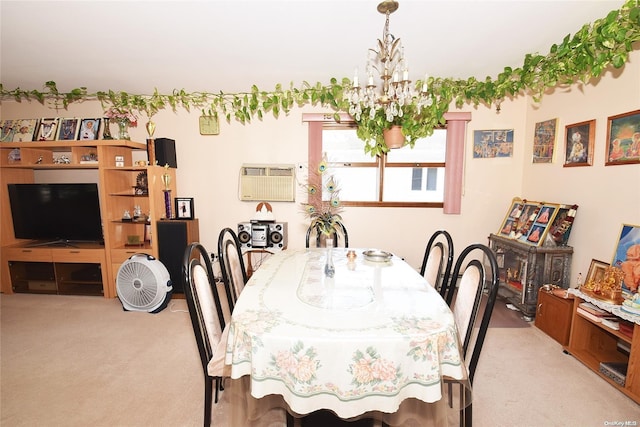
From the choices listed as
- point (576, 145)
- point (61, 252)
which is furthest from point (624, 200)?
point (61, 252)

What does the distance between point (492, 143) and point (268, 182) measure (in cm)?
263

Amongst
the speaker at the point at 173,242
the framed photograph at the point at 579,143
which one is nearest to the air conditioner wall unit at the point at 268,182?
the speaker at the point at 173,242

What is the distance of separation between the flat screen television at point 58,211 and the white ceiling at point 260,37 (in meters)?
1.14

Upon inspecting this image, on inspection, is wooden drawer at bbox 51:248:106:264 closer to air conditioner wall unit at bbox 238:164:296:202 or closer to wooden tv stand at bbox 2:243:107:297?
wooden tv stand at bbox 2:243:107:297

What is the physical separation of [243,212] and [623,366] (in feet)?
11.7

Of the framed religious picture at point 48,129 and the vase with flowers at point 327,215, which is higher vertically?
the framed religious picture at point 48,129

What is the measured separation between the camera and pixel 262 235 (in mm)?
3234

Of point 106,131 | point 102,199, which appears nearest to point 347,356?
point 102,199

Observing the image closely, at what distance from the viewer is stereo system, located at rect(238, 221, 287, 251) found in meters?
3.24

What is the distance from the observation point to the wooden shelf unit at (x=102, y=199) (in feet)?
10.3

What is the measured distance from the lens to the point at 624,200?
2.14 meters

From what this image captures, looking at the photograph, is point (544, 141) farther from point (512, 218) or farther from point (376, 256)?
point (376, 256)

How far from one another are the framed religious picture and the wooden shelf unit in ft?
0.41

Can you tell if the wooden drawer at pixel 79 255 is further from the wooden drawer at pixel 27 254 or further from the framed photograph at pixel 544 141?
the framed photograph at pixel 544 141
